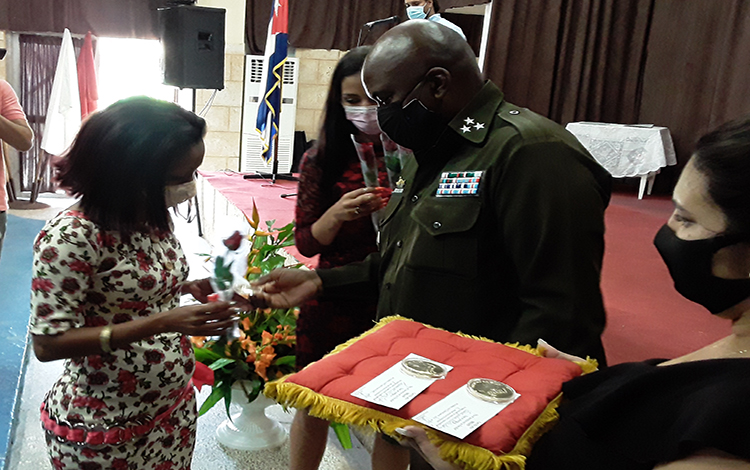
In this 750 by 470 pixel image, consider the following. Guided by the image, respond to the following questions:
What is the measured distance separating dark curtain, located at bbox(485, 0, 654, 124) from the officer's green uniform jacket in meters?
6.34

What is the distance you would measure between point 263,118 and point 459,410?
553 centimetres

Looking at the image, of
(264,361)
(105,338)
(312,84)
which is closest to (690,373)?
(105,338)

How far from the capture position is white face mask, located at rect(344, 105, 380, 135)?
5.72ft

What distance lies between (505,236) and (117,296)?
0.78m

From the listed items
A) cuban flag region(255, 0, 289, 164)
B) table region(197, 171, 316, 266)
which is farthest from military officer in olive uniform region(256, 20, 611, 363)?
cuban flag region(255, 0, 289, 164)

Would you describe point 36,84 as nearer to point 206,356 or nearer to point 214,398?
point 206,356

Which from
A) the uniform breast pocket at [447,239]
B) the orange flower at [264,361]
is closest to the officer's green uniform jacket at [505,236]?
the uniform breast pocket at [447,239]

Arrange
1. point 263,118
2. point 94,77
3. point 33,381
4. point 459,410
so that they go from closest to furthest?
point 459,410, point 33,381, point 263,118, point 94,77

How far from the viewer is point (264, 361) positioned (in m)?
2.33

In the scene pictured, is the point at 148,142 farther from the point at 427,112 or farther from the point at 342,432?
the point at 342,432

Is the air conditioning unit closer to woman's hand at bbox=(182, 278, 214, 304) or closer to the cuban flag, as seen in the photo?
the cuban flag

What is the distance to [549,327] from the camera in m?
1.13

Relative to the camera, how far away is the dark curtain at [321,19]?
7230 mm


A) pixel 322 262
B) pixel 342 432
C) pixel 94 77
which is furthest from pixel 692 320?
pixel 94 77
